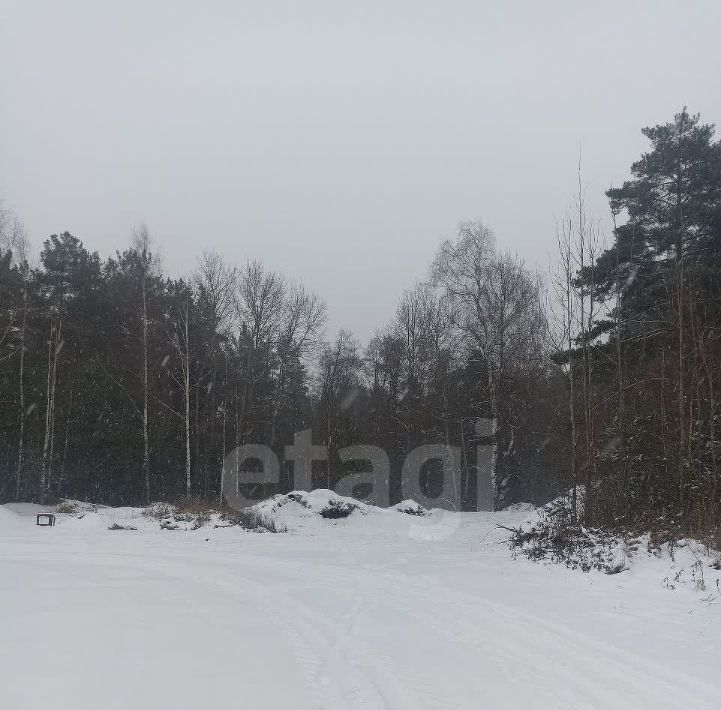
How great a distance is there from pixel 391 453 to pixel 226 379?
956 centimetres

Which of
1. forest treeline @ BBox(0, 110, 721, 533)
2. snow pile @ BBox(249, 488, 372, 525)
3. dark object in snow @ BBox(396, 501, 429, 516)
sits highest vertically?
forest treeline @ BBox(0, 110, 721, 533)

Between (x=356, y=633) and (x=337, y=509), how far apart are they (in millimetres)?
13864

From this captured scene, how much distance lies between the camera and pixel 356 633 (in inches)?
261

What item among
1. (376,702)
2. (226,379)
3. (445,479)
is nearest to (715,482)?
(376,702)

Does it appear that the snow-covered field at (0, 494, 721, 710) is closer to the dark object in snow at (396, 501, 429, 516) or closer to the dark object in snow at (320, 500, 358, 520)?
the dark object in snow at (320, 500, 358, 520)

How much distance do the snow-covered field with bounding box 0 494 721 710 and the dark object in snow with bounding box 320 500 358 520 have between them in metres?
7.70

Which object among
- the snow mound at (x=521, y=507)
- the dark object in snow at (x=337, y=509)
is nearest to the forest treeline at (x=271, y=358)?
the snow mound at (x=521, y=507)

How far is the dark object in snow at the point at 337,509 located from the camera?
794 inches

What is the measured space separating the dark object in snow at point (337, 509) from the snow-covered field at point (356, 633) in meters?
7.70

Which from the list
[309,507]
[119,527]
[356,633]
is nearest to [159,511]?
[119,527]

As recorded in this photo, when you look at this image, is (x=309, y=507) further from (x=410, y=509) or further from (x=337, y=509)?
(x=410, y=509)

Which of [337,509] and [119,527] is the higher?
[337,509]

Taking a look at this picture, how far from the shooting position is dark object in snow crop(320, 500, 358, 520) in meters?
20.2

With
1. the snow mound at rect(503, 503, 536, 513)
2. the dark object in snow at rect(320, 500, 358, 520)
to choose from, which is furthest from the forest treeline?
the dark object in snow at rect(320, 500, 358, 520)
